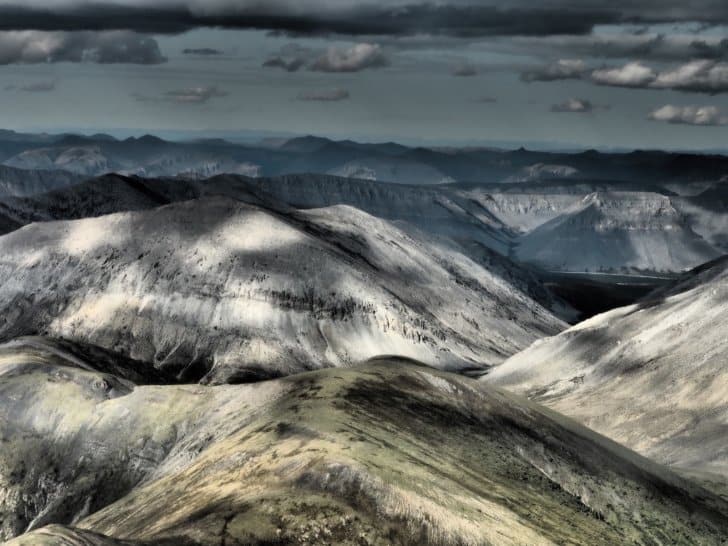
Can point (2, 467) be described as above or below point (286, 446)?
below

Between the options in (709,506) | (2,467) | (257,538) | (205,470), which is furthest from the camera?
(2,467)

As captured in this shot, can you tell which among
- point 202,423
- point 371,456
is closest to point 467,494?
point 371,456

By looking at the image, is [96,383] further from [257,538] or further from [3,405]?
[257,538]

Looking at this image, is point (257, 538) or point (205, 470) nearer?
point (257, 538)

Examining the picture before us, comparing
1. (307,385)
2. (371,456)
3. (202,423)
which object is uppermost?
(371,456)

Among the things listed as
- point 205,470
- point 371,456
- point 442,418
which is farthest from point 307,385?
point 371,456

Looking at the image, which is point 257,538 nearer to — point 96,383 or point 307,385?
point 307,385

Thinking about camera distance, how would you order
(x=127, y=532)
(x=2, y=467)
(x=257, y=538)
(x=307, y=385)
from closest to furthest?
(x=257, y=538)
(x=127, y=532)
(x=307, y=385)
(x=2, y=467)
